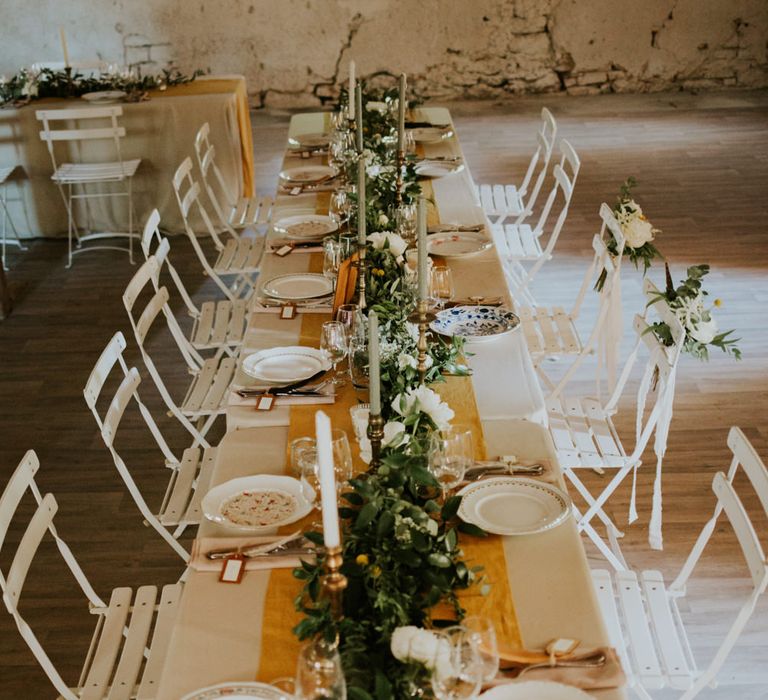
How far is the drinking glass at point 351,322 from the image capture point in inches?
111

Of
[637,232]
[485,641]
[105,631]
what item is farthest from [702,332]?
[105,631]

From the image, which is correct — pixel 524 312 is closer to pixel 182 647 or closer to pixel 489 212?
pixel 489 212

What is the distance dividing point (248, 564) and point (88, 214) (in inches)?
207

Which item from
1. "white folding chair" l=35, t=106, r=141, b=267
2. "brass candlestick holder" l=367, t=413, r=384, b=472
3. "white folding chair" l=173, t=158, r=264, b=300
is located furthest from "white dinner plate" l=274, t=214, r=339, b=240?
"white folding chair" l=35, t=106, r=141, b=267

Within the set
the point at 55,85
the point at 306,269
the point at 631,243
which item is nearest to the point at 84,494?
the point at 306,269

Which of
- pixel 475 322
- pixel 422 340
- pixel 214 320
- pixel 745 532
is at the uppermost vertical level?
pixel 214 320

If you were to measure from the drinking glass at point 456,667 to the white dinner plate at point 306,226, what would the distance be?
9.11 feet

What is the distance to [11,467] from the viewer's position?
4.29 m

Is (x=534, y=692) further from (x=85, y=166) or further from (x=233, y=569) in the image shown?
(x=85, y=166)

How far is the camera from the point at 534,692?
177 centimetres

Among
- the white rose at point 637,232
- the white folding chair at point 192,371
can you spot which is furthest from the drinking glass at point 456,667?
the white rose at point 637,232

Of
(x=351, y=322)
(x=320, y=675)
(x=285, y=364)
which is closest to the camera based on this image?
(x=320, y=675)

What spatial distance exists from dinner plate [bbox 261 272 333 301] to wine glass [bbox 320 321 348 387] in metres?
0.68

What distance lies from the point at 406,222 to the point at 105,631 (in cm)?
195
